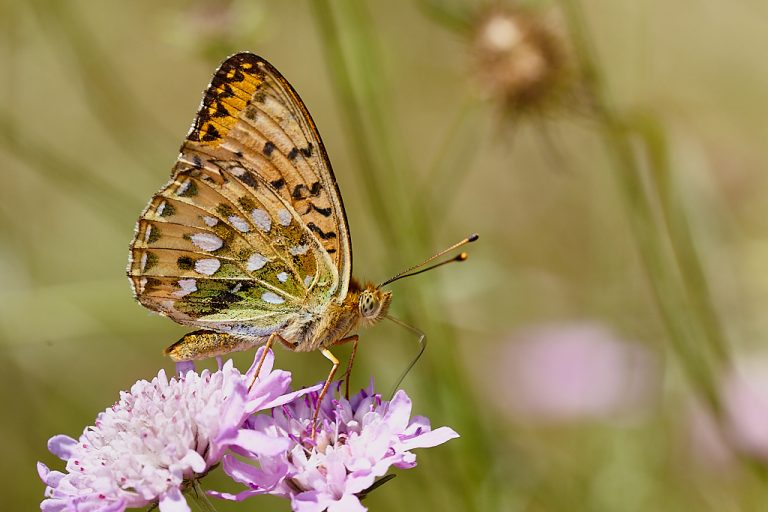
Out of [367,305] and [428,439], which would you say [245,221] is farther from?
[428,439]

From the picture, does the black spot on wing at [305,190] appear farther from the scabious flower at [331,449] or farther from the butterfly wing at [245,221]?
the scabious flower at [331,449]

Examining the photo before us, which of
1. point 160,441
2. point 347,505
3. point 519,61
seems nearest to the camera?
point 347,505

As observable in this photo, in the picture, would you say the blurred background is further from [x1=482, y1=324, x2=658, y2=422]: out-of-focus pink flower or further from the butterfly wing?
the butterfly wing

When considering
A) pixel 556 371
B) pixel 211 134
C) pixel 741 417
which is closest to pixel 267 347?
pixel 211 134

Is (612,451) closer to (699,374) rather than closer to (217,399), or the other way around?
(699,374)

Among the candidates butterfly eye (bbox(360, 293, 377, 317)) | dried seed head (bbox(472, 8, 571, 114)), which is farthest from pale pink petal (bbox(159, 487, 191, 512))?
dried seed head (bbox(472, 8, 571, 114))

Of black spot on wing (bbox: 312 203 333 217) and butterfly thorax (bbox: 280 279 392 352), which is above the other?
black spot on wing (bbox: 312 203 333 217)

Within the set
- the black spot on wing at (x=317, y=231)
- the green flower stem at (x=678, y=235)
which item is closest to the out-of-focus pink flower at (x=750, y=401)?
the green flower stem at (x=678, y=235)
